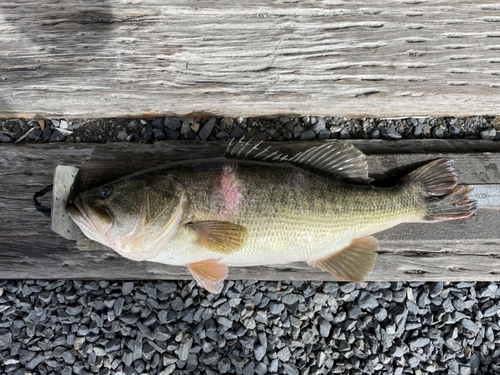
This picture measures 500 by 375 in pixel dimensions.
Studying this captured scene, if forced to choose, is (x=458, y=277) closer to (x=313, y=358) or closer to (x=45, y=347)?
(x=313, y=358)

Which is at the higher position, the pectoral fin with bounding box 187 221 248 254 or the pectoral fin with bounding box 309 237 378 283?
the pectoral fin with bounding box 187 221 248 254

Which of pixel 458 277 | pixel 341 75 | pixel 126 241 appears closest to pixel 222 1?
pixel 341 75

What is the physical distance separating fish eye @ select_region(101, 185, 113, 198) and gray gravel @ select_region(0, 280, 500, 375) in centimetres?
94

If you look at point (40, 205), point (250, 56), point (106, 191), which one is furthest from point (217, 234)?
point (250, 56)

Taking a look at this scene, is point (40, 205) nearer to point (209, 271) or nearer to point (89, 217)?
point (89, 217)

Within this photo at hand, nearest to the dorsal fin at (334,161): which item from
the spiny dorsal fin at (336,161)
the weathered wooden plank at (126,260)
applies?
the spiny dorsal fin at (336,161)

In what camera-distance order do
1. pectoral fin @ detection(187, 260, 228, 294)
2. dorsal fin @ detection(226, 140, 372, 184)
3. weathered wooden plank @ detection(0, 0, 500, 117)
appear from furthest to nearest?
1. weathered wooden plank @ detection(0, 0, 500, 117)
2. dorsal fin @ detection(226, 140, 372, 184)
3. pectoral fin @ detection(187, 260, 228, 294)

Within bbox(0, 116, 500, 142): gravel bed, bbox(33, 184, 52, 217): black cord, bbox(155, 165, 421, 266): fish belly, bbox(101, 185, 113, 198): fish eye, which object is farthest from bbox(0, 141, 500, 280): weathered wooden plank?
bbox(101, 185, 113, 198): fish eye

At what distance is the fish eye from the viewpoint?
89.8 inches

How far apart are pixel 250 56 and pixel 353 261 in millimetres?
1470

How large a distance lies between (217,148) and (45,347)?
71.0 inches

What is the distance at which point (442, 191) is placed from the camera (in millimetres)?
2631

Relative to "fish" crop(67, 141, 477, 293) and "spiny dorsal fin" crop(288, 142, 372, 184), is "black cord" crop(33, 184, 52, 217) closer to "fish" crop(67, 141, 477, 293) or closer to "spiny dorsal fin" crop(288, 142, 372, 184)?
"fish" crop(67, 141, 477, 293)

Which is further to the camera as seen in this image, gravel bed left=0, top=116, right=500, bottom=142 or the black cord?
gravel bed left=0, top=116, right=500, bottom=142
